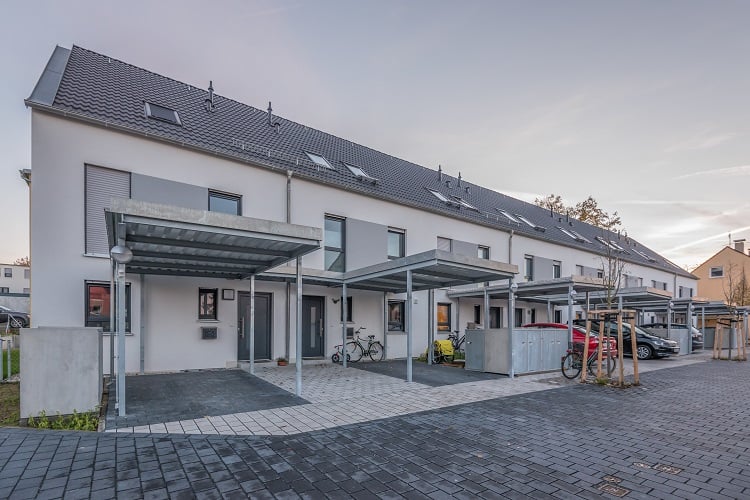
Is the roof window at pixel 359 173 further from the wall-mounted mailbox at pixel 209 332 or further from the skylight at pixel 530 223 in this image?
the skylight at pixel 530 223

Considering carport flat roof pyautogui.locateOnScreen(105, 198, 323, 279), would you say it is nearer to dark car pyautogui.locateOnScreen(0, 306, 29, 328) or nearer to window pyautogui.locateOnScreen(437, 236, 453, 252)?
window pyautogui.locateOnScreen(437, 236, 453, 252)

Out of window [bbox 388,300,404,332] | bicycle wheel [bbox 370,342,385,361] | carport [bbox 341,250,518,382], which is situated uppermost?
carport [bbox 341,250,518,382]

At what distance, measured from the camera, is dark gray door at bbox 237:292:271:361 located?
1102cm

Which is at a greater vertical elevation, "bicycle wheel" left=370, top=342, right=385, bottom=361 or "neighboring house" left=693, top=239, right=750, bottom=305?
"neighboring house" left=693, top=239, right=750, bottom=305

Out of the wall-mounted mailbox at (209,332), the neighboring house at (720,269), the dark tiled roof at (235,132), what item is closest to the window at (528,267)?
the dark tiled roof at (235,132)

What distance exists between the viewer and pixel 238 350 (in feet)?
35.8

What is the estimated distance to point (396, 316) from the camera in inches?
582

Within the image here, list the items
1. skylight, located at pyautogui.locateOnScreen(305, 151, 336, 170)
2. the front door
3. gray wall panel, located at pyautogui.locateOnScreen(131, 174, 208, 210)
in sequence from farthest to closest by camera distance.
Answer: skylight, located at pyautogui.locateOnScreen(305, 151, 336, 170)
the front door
gray wall panel, located at pyautogui.locateOnScreen(131, 174, 208, 210)

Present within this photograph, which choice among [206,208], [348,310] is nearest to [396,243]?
[348,310]

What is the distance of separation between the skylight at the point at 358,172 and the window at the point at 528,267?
30.7 feet

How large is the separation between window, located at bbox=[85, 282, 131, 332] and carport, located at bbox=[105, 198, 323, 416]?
43 cm

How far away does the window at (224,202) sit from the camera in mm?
10648

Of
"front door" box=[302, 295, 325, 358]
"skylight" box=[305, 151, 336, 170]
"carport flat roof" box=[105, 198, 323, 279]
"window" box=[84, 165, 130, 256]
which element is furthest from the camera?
"skylight" box=[305, 151, 336, 170]

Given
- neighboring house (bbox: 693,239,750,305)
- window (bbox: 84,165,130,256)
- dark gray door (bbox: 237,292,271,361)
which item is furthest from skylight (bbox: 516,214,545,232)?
neighboring house (bbox: 693,239,750,305)
